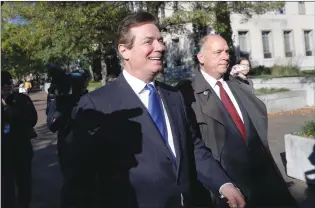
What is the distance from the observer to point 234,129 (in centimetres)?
291

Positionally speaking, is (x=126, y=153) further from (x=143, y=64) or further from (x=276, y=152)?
(x=276, y=152)

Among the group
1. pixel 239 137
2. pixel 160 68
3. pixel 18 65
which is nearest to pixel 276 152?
pixel 239 137

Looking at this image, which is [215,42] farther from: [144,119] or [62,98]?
[62,98]

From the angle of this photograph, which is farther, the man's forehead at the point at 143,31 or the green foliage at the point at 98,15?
the green foliage at the point at 98,15

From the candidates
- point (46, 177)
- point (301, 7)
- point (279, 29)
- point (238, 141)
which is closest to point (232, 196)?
point (238, 141)

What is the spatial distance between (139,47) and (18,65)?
1521 inches

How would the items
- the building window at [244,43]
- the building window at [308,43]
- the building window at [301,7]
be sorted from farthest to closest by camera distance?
the building window at [308,43] < the building window at [301,7] < the building window at [244,43]

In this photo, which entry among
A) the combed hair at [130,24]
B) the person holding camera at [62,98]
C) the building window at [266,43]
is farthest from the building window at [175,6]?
the building window at [266,43]

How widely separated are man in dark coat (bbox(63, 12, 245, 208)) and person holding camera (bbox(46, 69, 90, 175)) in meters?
2.11

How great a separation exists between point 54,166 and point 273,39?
111ft

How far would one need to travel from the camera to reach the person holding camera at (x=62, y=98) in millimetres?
4195

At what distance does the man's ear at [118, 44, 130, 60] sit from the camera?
2240mm

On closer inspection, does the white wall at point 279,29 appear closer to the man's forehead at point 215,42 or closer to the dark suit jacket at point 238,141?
the man's forehead at point 215,42

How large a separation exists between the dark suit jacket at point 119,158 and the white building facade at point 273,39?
32.9 meters
